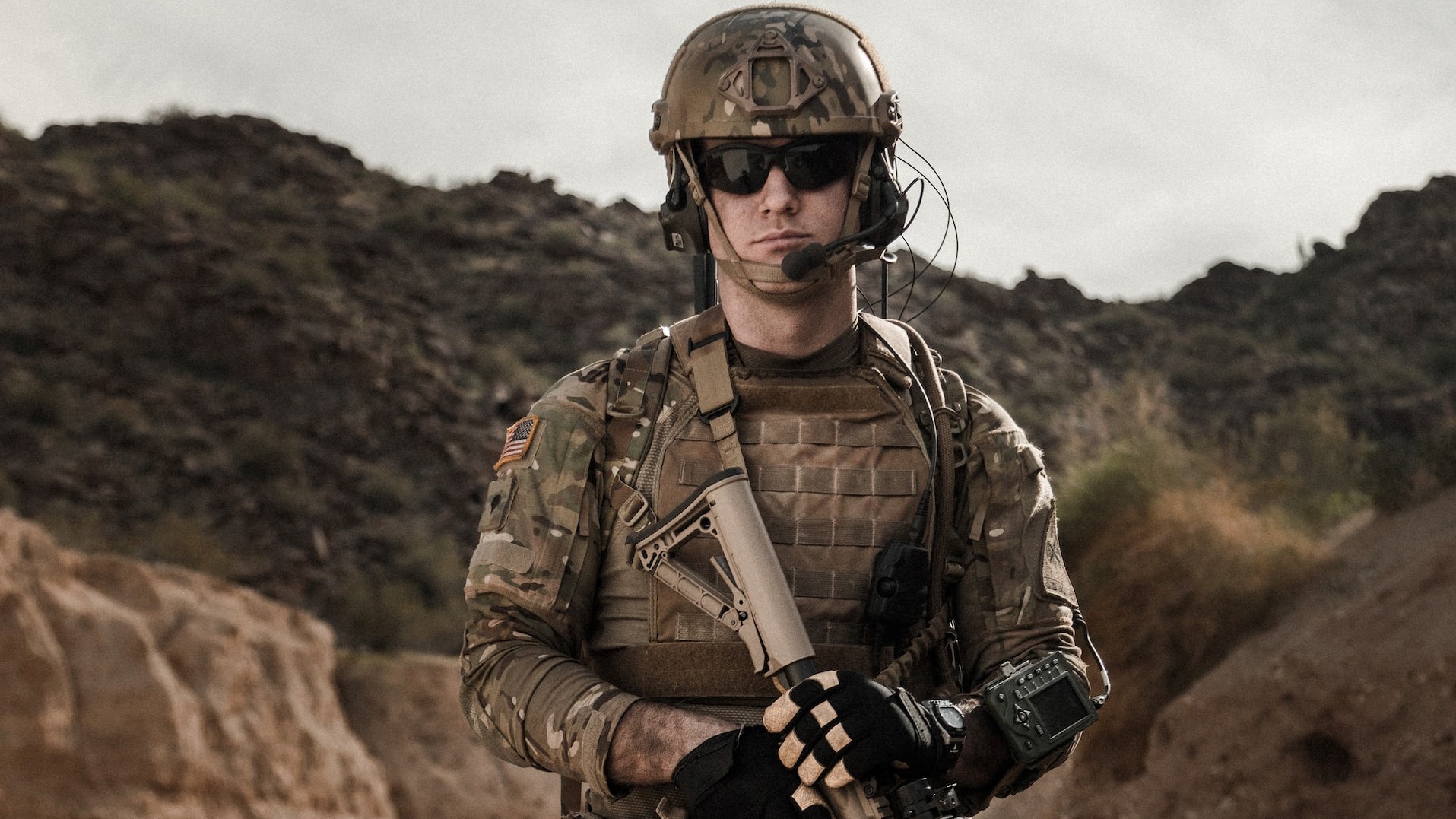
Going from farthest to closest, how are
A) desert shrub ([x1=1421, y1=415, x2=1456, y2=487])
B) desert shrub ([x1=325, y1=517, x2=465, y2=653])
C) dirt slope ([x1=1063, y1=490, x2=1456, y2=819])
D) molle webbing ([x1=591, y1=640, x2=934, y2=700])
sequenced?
desert shrub ([x1=325, y1=517, x2=465, y2=653]) → desert shrub ([x1=1421, y1=415, x2=1456, y2=487]) → dirt slope ([x1=1063, y1=490, x2=1456, y2=819]) → molle webbing ([x1=591, y1=640, x2=934, y2=700])

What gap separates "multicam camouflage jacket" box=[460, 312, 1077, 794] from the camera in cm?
302

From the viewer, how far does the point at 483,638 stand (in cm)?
303

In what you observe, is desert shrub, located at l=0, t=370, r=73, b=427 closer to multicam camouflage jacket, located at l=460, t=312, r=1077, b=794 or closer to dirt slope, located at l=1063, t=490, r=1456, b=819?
dirt slope, located at l=1063, t=490, r=1456, b=819

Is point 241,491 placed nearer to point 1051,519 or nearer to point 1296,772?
point 1296,772

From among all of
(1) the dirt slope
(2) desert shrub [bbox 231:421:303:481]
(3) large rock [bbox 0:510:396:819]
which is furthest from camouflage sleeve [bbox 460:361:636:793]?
(2) desert shrub [bbox 231:421:303:481]

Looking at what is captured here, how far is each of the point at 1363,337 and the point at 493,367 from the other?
1547 cm

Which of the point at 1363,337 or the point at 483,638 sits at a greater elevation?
the point at 1363,337

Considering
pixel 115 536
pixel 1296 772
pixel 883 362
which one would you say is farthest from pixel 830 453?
pixel 115 536

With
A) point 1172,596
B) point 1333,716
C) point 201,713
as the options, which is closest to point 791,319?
point 1333,716

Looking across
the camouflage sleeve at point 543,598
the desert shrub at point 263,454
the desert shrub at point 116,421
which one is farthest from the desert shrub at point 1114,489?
the desert shrub at point 116,421

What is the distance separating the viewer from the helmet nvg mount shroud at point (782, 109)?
3107 mm

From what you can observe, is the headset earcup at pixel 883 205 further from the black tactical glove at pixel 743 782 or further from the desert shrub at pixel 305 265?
the desert shrub at pixel 305 265

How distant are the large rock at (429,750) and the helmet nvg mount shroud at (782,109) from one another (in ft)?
36.1

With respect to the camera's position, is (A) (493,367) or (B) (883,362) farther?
(A) (493,367)
